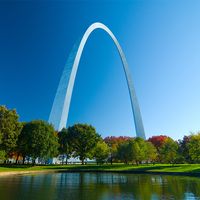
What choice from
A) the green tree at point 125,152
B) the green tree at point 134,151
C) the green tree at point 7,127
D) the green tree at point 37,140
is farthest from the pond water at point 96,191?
the green tree at point 125,152

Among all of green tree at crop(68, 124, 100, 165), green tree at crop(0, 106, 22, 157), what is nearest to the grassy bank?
green tree at crop(0, 106, 22, 157)

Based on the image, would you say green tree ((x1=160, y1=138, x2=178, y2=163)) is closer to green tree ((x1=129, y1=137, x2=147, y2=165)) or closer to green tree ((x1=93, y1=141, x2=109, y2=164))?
green tree ((x1=129, y1=137, x2=147, y2=165))

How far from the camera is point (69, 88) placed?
199 ft

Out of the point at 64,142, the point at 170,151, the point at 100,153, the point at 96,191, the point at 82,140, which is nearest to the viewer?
the point at 96,191

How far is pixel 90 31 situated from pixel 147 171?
114 ft

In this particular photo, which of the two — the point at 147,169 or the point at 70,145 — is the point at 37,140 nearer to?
the point at 70,145

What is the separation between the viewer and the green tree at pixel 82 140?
74812mm

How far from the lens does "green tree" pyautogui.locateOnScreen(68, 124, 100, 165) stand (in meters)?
74.8

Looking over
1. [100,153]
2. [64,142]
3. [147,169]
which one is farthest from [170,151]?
[64,142]

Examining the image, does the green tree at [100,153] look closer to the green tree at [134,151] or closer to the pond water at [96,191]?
the green tree at [134,151]

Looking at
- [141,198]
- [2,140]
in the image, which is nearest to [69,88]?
[2,140]

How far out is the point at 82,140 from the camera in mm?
74750

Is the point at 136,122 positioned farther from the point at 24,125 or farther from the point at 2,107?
the point at 2,107

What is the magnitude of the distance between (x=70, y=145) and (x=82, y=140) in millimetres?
3309
